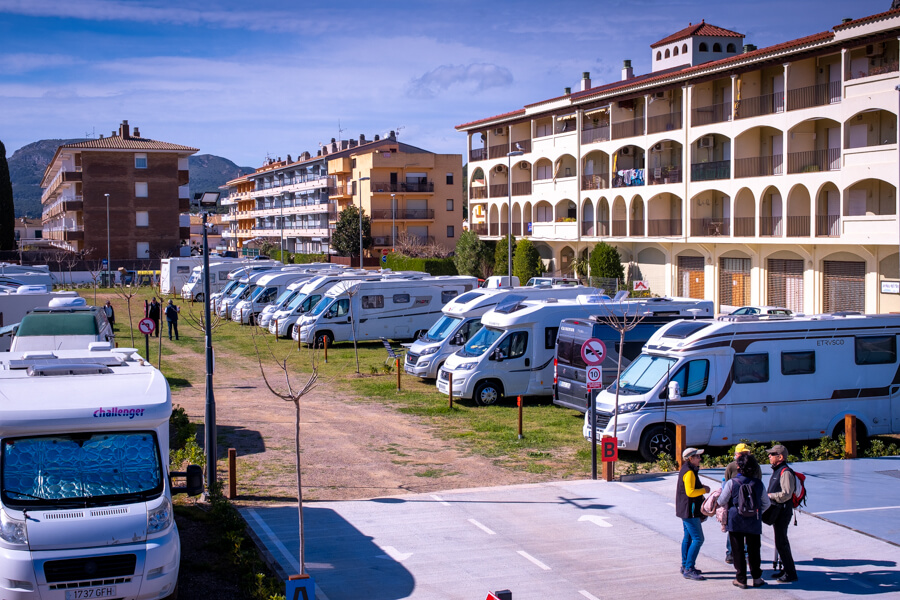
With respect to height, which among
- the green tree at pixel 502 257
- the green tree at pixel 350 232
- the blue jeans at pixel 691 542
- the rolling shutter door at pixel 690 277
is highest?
the green tree at pixel 350 232

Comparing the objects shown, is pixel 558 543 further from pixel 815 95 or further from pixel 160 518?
pixel 815 95

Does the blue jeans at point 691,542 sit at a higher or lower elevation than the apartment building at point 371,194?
lower

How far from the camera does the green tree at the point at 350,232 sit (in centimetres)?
7350

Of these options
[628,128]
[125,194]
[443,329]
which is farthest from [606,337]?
[125,194]

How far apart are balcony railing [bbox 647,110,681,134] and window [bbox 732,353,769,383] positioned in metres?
27.8

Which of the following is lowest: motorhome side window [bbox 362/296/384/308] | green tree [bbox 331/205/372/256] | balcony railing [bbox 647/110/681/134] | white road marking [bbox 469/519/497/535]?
white road marking [bbox 469/519/497/535]

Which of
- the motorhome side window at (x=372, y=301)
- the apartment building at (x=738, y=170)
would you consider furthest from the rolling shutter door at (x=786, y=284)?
the motorhome side window at (x=372, y=301)

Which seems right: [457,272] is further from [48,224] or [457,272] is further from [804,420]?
[48,224]

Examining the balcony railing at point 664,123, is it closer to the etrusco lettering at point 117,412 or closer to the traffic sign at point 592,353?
the traffic sign at point 592,353

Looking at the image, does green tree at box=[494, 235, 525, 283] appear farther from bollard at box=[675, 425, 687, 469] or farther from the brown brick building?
bollard at box=[675, 425, 687, 469]

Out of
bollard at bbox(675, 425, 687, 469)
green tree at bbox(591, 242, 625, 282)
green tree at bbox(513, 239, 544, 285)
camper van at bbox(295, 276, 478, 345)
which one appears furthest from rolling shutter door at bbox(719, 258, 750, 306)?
bollard at bbox(675, 425, 687, 469)

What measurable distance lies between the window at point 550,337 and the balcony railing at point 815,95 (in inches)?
729

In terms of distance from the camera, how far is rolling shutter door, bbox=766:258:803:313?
35.9m

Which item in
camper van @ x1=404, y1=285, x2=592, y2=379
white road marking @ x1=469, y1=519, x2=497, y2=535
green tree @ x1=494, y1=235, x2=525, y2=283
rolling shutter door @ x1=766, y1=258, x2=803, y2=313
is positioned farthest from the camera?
green tree @ x1=494, y1=235, x2=525, y2=283
